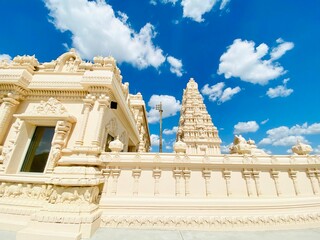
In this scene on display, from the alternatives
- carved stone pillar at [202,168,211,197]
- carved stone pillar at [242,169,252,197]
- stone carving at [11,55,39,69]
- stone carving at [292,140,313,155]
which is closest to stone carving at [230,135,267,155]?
carved stone pillar at [242,169,252,197]

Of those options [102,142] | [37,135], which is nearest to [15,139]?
[37,135]

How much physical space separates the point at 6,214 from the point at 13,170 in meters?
1.68

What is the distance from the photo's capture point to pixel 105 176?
6.15 meters

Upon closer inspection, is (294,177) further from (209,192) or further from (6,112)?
(6,112)

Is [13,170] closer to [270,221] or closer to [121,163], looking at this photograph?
[121,163]

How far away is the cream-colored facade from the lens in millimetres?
5281

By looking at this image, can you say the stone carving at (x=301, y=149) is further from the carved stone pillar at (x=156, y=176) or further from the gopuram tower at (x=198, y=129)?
the gopuram tower at (x=198, y=129)

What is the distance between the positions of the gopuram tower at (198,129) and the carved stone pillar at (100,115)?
87.3 ft

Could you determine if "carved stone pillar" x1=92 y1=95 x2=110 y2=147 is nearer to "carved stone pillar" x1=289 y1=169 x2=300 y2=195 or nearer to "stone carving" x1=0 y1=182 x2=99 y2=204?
"stone carving" x1=0 y1=182 x2=99 y2=204

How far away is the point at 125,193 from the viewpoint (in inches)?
237

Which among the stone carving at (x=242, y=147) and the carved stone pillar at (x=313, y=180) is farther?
the stone carving at (x=242, y=147)

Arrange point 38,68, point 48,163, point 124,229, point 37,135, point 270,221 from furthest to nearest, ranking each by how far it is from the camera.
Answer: point 38,68, point 37,135, point 48,163, point 270,221, point 124,229

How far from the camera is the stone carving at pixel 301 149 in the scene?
7.14 metres

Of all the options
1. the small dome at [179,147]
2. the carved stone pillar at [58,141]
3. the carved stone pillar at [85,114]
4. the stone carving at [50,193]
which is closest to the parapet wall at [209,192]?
the small dome at [179,147]
